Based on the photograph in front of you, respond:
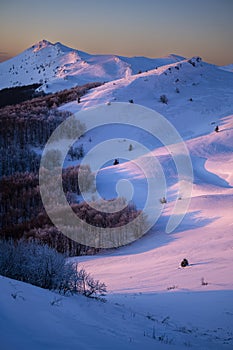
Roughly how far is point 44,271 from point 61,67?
154 ft

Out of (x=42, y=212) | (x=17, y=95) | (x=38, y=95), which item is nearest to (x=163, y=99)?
(x=38, y=95)

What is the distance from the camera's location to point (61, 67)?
49.2 meters

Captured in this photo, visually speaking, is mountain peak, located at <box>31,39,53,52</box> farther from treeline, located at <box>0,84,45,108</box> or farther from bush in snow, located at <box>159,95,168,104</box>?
bush in snow, located at <box>159,95,168,104</box>

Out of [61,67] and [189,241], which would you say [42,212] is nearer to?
[189,241]

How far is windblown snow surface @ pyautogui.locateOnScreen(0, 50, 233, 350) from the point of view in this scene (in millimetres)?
3569

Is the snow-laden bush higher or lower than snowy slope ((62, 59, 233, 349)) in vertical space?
higher

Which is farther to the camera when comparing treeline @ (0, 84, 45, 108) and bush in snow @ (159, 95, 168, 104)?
treeline @ (0, 84, 45, 108)

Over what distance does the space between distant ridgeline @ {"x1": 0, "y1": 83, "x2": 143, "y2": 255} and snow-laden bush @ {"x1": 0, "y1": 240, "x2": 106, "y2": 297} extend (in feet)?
15.6

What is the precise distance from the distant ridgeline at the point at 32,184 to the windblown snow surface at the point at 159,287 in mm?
1169

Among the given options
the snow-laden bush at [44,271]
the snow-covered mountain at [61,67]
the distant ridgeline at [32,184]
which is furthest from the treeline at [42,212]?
the snow-covered mountain at [61,67]

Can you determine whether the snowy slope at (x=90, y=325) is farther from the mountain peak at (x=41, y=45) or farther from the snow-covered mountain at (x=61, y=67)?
the mountain peak at (x=41, y=45)

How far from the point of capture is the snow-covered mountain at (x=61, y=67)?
43.8 meters

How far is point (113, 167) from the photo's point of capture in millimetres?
17406

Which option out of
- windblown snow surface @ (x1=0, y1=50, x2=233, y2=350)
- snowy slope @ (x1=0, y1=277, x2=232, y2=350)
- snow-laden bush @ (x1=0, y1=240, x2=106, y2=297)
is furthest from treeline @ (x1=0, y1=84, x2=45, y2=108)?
snowy slope @ (x1=0, y1=277, x2=232, y2=350)
